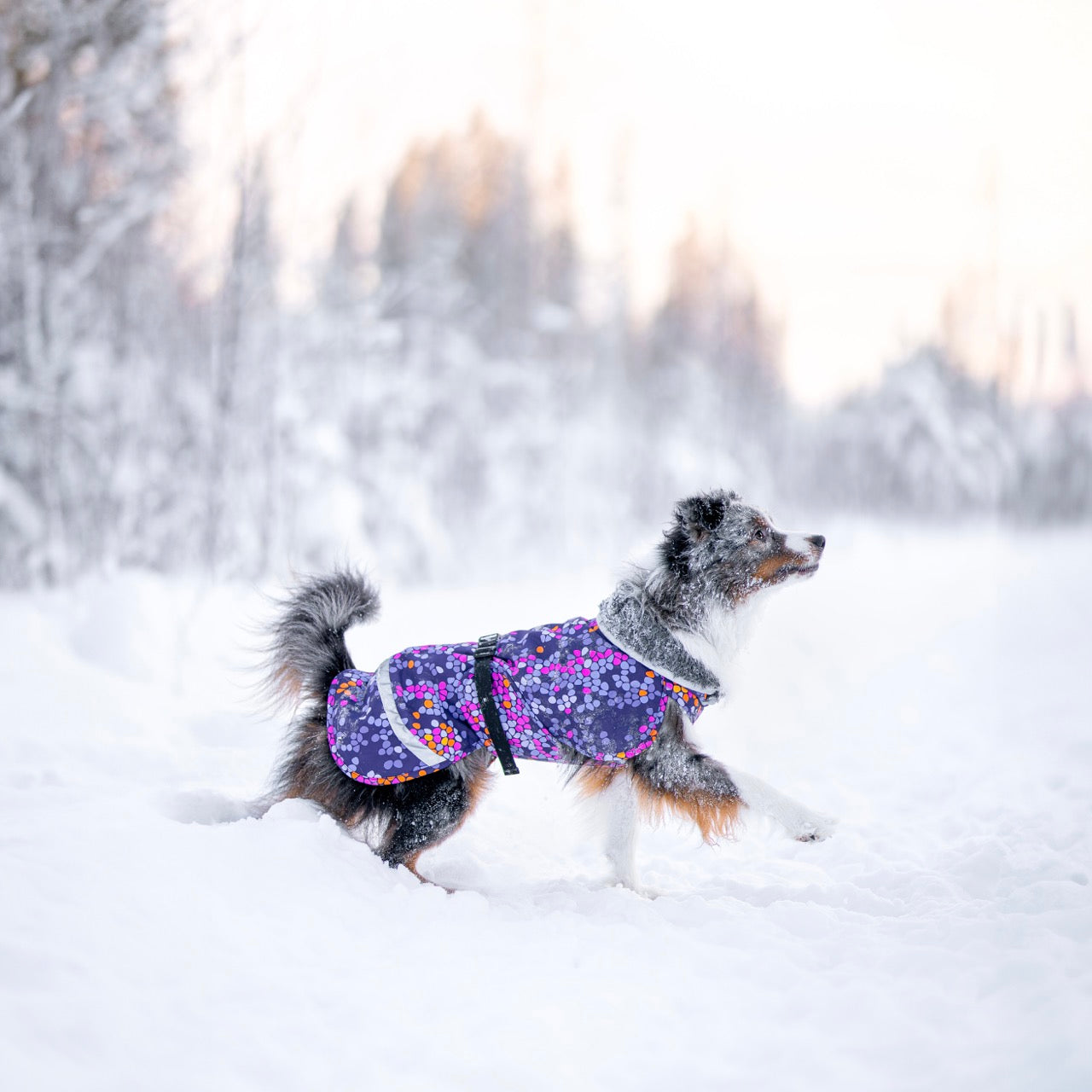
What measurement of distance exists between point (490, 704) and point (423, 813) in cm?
52

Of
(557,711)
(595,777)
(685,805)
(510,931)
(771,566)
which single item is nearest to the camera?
(510,931)

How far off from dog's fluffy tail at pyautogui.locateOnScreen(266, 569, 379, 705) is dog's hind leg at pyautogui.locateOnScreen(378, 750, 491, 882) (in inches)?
23.6

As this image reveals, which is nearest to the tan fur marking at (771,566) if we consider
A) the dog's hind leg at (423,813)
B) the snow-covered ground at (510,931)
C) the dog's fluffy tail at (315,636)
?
the snow-covered ground at (510,931)

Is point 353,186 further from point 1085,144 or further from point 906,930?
point 906,930

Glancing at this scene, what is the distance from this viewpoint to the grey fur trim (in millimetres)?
3168

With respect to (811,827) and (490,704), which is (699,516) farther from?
(811,827)

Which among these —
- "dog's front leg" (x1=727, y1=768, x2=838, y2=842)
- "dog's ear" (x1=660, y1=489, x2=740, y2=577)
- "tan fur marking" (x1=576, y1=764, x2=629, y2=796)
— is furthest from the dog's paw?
"dog's ear" (x1=660, y1=489, x2=740, y2=577)

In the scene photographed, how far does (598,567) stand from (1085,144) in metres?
10.2

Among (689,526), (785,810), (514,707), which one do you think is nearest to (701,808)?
(785,810)

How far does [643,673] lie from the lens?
10.3 feet

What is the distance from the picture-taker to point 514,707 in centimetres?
315

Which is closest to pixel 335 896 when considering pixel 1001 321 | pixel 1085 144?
pixel 1085 144

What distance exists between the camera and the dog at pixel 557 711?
312 cm

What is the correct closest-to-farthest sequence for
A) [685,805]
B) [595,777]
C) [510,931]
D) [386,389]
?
1. [510,931]
2. [685,805]
3. [595,777]
4. [386,389]
